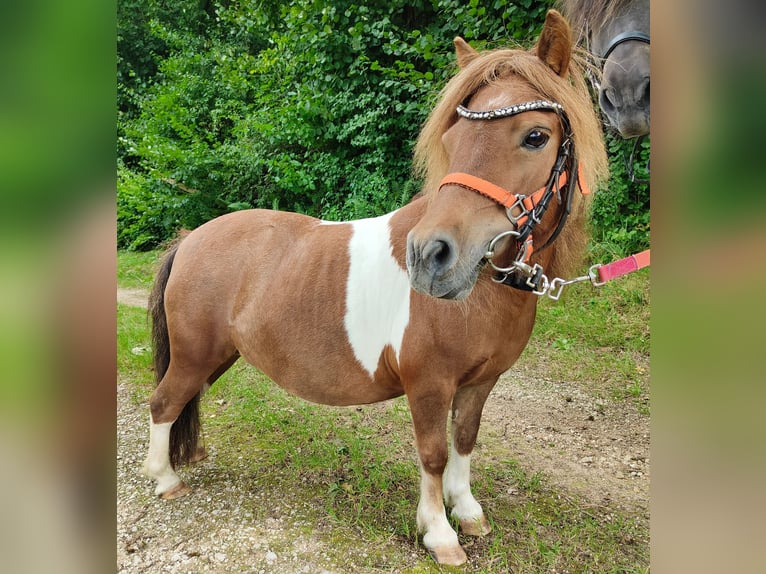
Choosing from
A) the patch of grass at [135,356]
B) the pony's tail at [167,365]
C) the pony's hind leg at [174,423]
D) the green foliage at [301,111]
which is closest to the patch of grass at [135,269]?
the green foliage at [301,111]

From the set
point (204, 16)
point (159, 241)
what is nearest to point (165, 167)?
point (159, 241)

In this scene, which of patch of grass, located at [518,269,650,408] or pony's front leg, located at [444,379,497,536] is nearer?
pony's front leg, located at [444,379,497,536]

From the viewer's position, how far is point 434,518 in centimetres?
201

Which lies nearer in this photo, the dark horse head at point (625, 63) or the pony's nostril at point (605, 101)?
the dark horse head at point (625, 63)

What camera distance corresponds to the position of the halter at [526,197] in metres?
1.45

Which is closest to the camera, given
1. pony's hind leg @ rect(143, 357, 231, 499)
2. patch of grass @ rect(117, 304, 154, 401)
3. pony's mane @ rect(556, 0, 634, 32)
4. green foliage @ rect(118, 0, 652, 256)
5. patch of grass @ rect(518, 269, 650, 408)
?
pony's mane @ rect(556, 0, 634, 32)

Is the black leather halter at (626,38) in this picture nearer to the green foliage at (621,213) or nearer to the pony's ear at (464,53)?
the pony's ear at (464,53)

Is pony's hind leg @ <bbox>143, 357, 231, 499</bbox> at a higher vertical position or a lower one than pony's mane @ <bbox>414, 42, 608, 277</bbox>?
lower

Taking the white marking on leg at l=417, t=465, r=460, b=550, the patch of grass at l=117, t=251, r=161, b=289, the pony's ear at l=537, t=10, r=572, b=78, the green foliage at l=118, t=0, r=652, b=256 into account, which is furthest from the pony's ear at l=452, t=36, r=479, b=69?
the patch of grass at l=117, t=251, r=161, b=289

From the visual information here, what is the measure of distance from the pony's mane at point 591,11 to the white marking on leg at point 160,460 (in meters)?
3.04

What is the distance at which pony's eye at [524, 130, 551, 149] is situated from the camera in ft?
4.89

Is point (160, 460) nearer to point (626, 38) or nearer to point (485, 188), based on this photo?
point (485, 188)

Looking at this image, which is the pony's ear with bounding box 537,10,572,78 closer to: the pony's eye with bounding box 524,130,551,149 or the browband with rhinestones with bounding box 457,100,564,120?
the browband with rhinestones with bounding box 457,100,564,120
